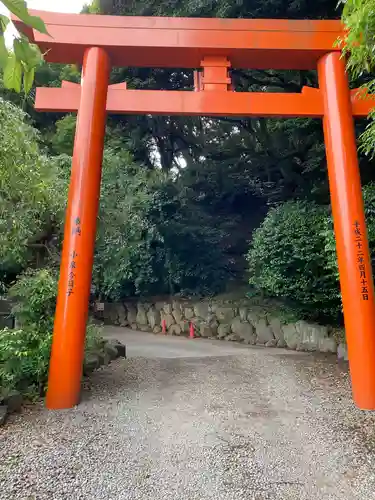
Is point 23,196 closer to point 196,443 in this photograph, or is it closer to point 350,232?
point 196,443

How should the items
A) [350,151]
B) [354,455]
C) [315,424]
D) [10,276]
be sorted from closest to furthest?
[354,455] < [315,424] < [350,151] < [10,276]

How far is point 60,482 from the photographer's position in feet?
9.45

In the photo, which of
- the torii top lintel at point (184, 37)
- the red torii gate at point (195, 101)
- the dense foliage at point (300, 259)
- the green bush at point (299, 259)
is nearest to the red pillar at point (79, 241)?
the red torii gate at point (195, 101)

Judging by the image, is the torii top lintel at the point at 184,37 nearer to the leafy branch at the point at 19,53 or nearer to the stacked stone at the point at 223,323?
the leafy branch at the point at 19,53

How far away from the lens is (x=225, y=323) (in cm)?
1167

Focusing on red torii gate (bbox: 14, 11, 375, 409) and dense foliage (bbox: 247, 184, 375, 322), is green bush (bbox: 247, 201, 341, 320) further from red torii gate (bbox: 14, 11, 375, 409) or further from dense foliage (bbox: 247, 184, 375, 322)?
red torii gate (bbox: 14, 11, 375, 409)

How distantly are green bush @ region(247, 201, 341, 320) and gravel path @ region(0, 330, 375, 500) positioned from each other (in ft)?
9.12

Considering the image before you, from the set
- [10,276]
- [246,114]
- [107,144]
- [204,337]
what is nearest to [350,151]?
[246,114]

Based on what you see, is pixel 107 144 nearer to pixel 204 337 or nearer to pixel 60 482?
pixel 204 337

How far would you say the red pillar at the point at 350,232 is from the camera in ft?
14.8

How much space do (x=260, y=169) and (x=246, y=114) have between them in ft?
31.9

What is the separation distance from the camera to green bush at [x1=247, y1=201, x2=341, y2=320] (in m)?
8.15

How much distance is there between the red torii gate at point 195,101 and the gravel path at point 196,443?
0.64 meters

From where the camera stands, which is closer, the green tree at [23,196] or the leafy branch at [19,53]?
the leafy branch at [19,53]
